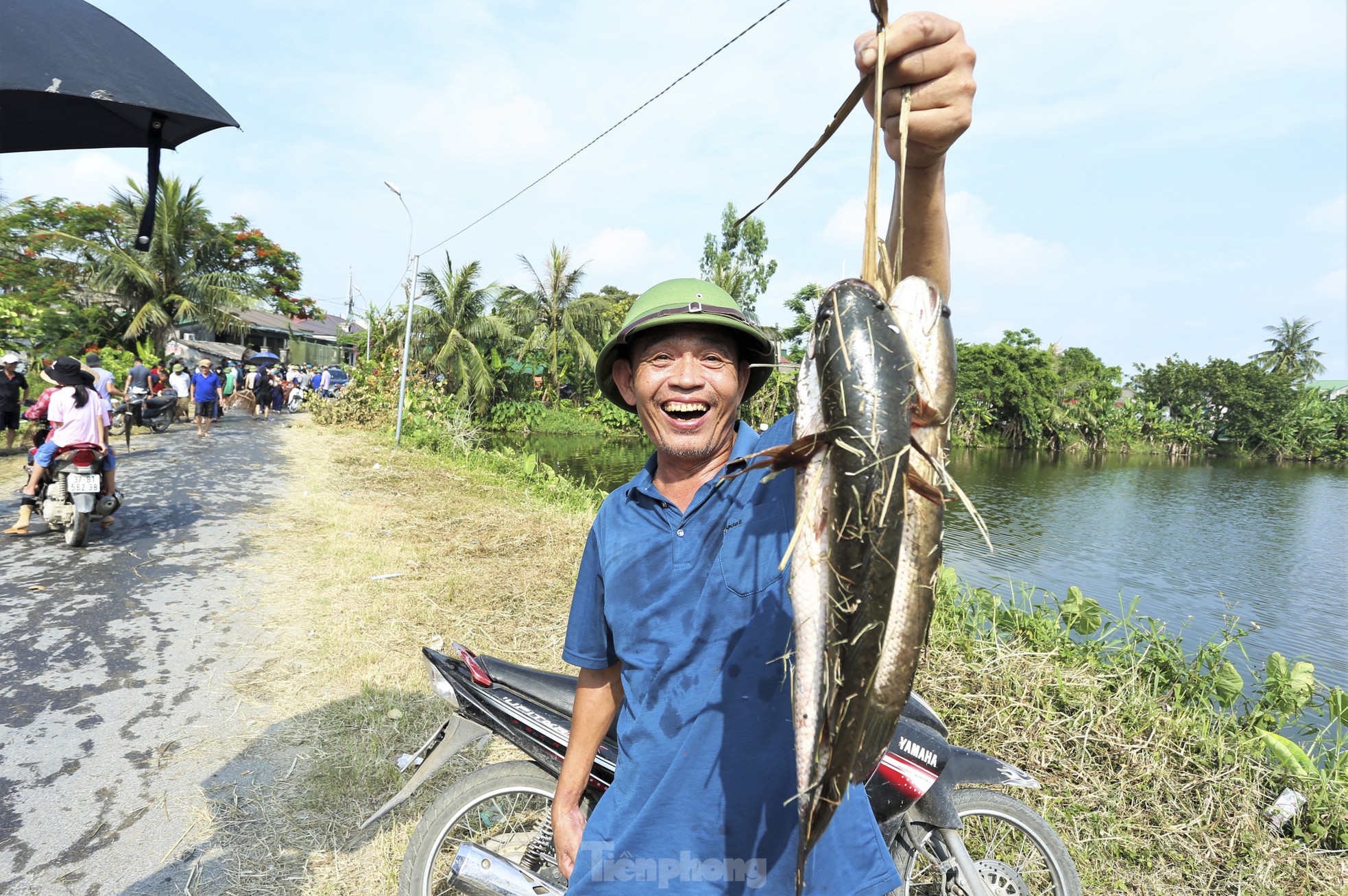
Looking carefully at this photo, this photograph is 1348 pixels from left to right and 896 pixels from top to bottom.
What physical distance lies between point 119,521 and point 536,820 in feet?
23.9

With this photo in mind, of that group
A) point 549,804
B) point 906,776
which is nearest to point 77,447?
point 549,804

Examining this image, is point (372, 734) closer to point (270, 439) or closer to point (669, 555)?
point (669, 555)

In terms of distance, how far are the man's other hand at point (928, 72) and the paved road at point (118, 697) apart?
3.34 metres

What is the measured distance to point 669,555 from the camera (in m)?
1.48

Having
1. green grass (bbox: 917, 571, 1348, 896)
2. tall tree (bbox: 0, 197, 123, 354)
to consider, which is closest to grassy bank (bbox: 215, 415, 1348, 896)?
green grass (bbox: 917, 571, 1348, 896)

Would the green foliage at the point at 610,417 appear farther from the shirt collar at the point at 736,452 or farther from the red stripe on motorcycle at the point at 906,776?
the shirt collar at the point at 736,452

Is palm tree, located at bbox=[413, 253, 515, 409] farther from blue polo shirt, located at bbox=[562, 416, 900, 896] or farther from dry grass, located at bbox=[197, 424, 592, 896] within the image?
blue polo shirt, located at bbox=[562, 416, 900, 896]

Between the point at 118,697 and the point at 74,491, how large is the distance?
356 cm

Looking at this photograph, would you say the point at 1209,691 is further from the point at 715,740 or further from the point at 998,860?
the point at 715,740

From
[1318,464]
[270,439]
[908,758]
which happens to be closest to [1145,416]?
[1318,464]

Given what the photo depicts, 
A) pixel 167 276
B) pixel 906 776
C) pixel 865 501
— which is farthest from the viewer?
pixel 167 276

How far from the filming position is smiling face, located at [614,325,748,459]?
153 centimetres

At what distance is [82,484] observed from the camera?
20.7 feet

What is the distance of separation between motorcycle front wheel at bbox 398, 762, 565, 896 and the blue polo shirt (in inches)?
32.9
